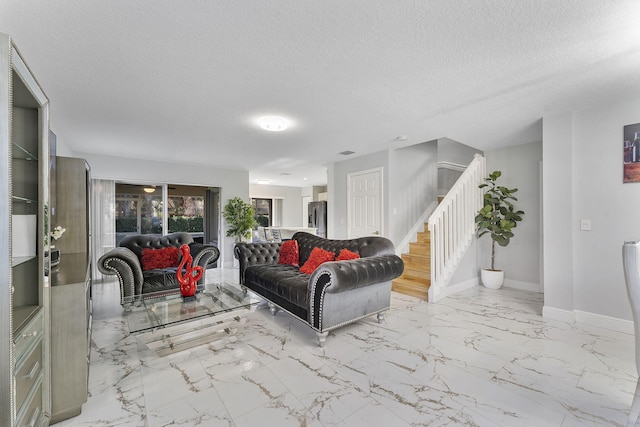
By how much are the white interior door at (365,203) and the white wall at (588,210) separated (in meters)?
2.46

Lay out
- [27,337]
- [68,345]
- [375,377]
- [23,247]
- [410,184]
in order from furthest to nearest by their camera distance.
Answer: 1. [410,184]
2. [375,377]
3. [68,345]
4. [23,247]
5. [27,337]

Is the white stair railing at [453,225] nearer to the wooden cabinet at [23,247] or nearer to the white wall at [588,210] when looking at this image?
the white wall at [588,210]

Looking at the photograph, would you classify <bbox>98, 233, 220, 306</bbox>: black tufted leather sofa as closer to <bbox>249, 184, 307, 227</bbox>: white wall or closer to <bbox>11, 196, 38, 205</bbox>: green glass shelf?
<bbox>11, 196, 38, 205</bbox>: green glass shelf

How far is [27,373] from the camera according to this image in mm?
1303

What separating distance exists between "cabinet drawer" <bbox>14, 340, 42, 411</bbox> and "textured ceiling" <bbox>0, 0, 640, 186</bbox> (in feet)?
6.16

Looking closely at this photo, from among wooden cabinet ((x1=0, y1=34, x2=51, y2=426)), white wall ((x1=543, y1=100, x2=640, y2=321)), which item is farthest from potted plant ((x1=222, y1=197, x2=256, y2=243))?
white wall ((x1=543, y1=100, x2=640, y2=321))

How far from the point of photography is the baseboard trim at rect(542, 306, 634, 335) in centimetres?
297

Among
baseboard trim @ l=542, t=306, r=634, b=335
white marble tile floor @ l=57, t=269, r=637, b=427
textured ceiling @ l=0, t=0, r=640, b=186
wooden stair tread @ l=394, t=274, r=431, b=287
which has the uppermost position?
textured ceiling @ l=0, t=0, r=640, b=186

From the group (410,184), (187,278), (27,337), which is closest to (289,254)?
(187,278)

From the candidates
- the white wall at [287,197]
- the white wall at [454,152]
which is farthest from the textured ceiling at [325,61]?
the white wall at [287,197]

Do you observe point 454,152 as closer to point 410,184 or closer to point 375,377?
point 410,184

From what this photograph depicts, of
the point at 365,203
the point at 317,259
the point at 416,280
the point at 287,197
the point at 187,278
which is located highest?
the point at 287,197

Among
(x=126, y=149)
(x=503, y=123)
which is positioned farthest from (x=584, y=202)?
(x=126, y=149)

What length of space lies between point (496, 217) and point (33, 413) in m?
5.37
